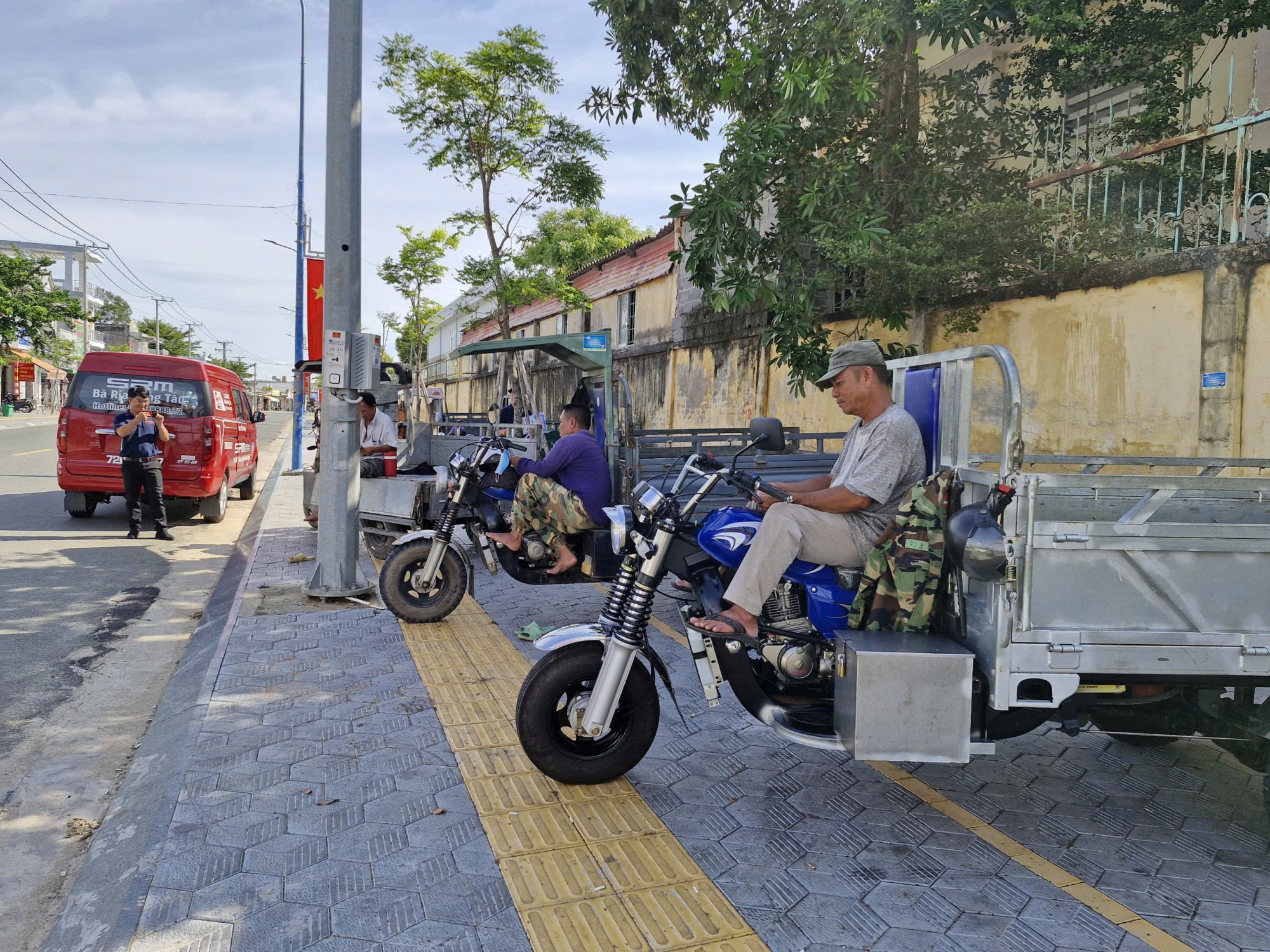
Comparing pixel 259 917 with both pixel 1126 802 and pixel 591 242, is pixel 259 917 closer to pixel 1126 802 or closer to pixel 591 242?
pixel 1126 802

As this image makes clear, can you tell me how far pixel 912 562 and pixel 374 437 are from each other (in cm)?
699

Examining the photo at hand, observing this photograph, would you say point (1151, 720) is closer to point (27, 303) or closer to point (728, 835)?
point (728, 835)

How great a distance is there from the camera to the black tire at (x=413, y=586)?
20.9 ft

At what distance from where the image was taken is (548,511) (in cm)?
590

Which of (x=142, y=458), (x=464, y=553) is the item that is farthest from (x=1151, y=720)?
(x=142, y=458)

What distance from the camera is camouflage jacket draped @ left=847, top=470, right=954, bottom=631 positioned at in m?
3.35

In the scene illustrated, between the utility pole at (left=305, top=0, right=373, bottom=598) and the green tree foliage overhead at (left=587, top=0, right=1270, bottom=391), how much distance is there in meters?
2.63

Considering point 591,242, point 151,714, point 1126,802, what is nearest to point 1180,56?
point 1126,802

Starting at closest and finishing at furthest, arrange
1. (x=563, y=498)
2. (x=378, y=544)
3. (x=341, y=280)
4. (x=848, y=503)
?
1. (x=848, y=503)
2. (x=563, y=498)
3. (x=341, y=280)
4. (x=378, y=544)

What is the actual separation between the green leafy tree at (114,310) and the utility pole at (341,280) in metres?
85.8

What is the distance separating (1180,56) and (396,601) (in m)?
8.59

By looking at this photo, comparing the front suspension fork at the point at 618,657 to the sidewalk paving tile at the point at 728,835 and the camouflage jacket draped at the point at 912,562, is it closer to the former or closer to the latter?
the sidewalk paving tile at the point at 728,835

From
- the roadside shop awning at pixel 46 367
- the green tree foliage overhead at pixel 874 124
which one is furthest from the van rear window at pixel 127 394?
the roadside shop awning at pixel 46 367

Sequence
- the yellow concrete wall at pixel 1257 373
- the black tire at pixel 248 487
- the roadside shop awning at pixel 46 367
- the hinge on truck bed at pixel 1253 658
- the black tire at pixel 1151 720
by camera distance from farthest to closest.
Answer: the roadside shop awning at pixel 46 367 → the black tire at pixel 248 487 → the yellow concrete wall at pixel 1257 373 → the black tire at pixel 1151 720 → the hinge on truck bed at pixel 1253 658
